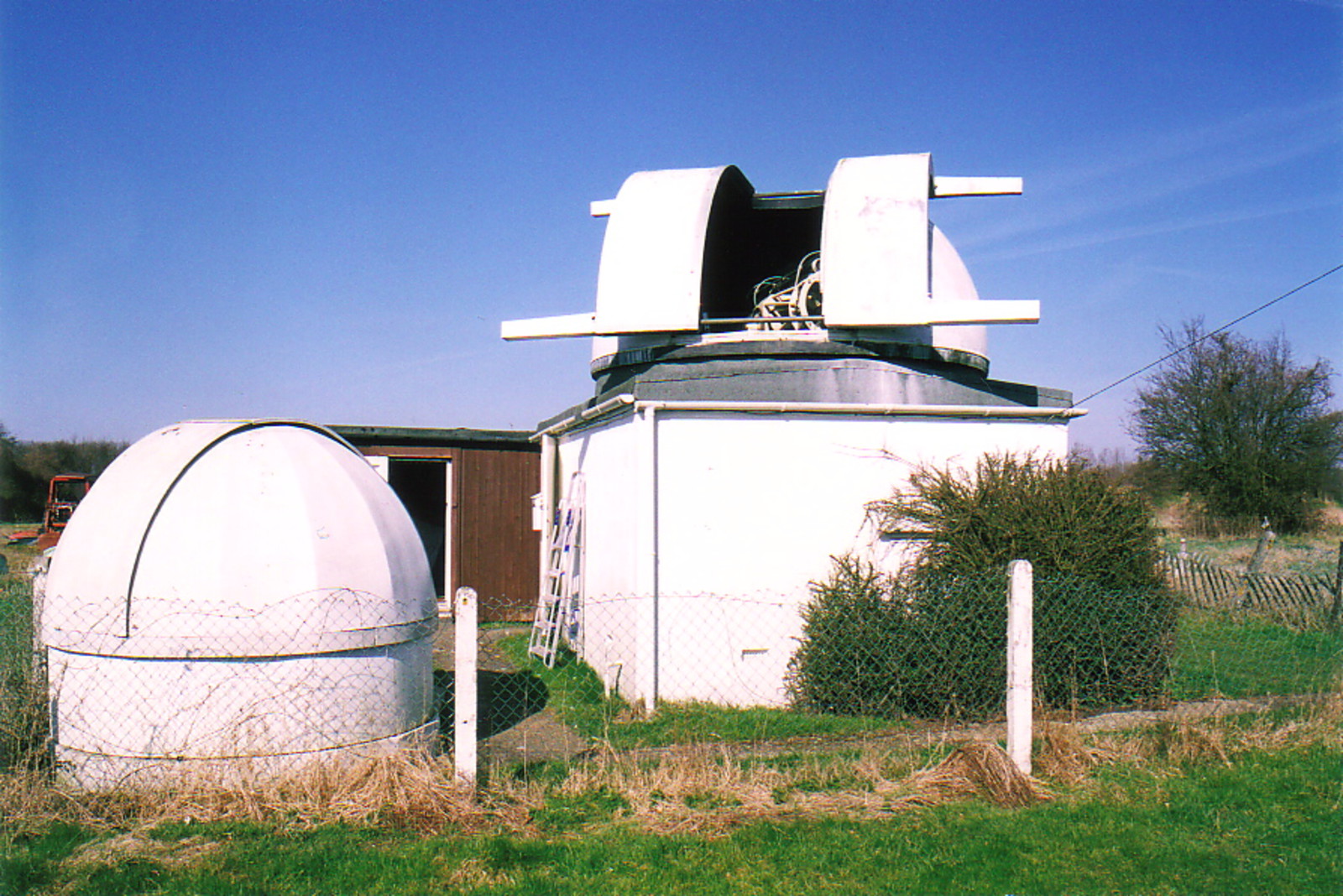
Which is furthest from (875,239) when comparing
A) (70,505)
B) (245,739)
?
(70,505)

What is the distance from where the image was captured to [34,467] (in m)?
38.7

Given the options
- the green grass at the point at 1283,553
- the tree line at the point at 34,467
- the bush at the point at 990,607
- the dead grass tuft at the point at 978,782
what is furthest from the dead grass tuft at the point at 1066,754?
the tree line at the point at 34,467

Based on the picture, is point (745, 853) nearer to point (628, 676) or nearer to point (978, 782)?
point (978, 782)

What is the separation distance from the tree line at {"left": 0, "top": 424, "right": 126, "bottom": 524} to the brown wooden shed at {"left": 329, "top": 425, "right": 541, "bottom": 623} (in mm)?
21532

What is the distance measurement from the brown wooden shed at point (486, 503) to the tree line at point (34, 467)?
70.6 ft

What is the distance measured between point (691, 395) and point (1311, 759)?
5.46 metres

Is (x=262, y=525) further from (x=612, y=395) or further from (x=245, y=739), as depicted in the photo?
(x=612, y=395)

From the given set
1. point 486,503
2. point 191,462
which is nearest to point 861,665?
point 191,462

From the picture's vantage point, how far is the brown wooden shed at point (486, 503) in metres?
15.2

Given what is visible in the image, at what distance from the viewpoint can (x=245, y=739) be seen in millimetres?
5566

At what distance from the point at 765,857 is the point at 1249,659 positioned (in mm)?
7851

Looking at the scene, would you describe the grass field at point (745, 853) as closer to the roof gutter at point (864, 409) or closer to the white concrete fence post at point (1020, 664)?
the white concrete fence post at point (1020, 664)

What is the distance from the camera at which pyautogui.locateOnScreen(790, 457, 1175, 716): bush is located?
25.4ft

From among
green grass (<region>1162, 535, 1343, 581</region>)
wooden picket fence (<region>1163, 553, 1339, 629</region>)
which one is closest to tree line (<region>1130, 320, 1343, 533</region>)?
green grass (<region>1162, 535, 1343, 581</region>)
